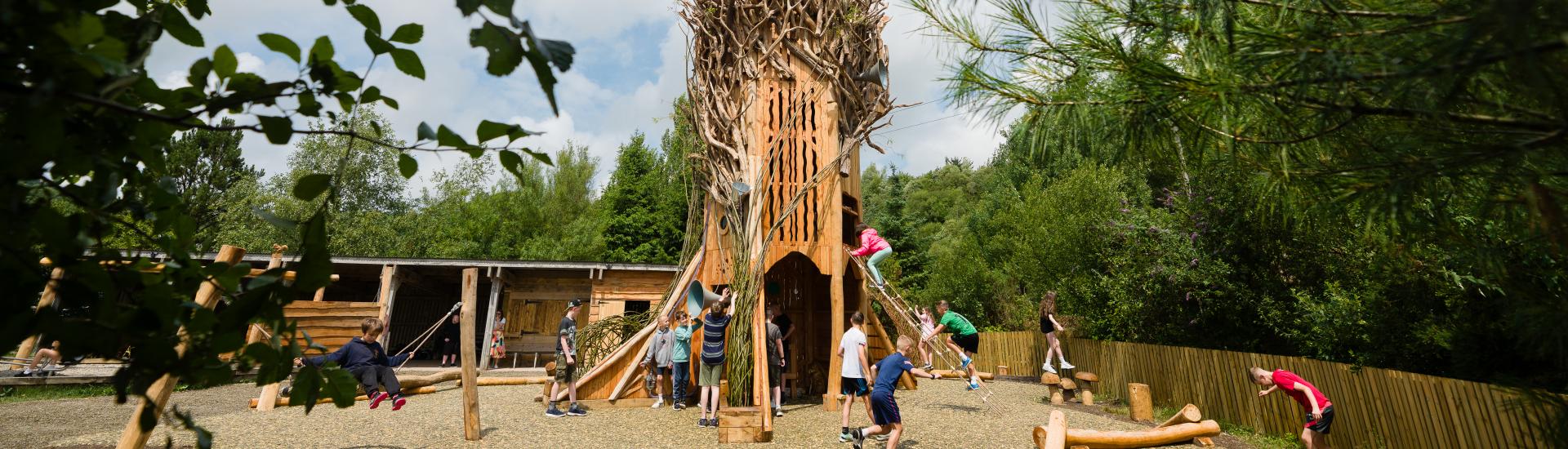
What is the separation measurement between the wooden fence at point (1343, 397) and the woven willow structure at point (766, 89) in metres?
4.95

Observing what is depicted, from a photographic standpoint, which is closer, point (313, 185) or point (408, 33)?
point (313, 185)

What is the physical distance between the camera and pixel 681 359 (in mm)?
8758

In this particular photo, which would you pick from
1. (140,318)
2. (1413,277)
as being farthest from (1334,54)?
(1413,277)

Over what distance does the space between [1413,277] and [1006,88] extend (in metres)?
5.65

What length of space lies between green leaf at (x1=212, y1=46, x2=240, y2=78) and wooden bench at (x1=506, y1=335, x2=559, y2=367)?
1836 centimetres

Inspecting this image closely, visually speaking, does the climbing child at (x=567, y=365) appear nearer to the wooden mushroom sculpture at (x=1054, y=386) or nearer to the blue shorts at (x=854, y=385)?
the blue shorts at (x=854, y=385)

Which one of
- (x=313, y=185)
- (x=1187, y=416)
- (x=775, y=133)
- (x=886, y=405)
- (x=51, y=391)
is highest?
(x=775, y=133)

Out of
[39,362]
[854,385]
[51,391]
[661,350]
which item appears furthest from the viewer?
[39,362]

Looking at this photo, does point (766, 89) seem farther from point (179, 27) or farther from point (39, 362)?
point (39, 362)

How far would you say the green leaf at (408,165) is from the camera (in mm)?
1376

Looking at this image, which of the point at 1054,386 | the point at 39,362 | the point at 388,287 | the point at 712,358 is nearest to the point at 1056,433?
the point at 712,358

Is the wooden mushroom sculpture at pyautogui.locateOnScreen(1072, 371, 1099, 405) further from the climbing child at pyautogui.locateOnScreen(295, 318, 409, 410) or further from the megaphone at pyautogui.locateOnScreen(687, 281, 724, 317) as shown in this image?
the climbing child at pyautogui.locateOnScreen(295, 318, 409, 410)

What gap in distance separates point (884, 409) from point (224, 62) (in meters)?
5.39

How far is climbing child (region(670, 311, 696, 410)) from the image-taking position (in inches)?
344
